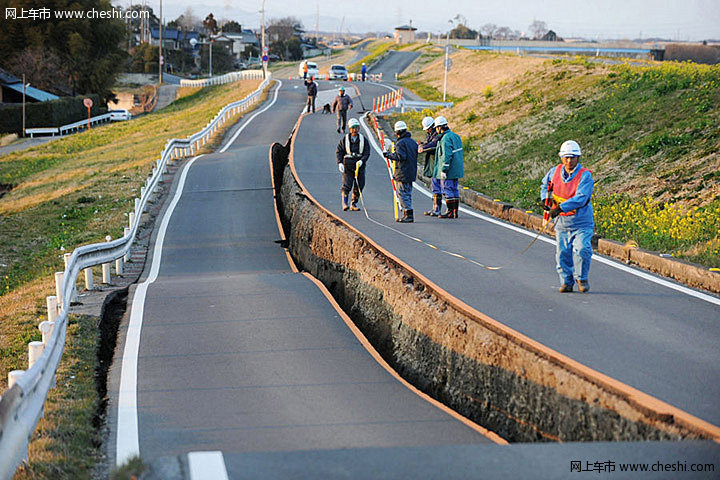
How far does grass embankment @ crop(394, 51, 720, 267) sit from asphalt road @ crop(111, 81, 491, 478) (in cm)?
534

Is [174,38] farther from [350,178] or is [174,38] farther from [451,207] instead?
[451,207]

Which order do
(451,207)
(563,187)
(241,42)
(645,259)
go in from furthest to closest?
(241,42)
(451,207)
(645,259)
(563,187)

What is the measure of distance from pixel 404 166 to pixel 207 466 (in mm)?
9969

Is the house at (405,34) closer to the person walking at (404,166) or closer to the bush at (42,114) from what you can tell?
the bush at (42,114)

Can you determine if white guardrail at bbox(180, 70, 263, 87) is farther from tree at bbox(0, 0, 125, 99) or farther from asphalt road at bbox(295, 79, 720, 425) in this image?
asphalt road at bbox(295, 79, 720, 425)

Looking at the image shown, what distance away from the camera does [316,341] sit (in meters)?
9.21

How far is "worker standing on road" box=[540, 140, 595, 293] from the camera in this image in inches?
350

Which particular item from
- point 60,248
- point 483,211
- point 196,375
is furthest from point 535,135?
point 196,375

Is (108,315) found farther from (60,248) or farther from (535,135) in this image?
(535,135)

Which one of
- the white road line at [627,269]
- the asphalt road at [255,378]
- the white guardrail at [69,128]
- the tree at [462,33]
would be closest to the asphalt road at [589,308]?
the white road line at [627,269]

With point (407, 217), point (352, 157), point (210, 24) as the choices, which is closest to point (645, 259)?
point (407, 217)

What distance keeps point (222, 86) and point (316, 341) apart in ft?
222

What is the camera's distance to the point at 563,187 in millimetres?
9094

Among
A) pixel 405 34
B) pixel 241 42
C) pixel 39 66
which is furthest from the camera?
pixel 241 42
